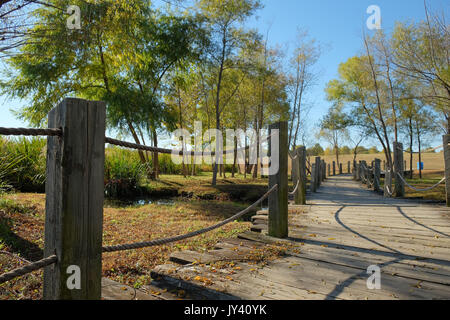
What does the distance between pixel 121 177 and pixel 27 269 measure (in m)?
8.72

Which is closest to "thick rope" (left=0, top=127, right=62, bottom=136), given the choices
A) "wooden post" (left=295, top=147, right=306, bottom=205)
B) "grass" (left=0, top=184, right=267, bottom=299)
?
"grass" (left=0, top=184, right=267, bottom=299)

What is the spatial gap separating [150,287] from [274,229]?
1.62m

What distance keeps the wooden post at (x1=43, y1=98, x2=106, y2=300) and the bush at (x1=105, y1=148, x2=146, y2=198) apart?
8189 mm

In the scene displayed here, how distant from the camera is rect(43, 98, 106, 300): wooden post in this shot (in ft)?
4.08

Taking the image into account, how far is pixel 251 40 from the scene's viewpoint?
43.4ft

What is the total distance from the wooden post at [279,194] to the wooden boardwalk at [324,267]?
0.15 metres

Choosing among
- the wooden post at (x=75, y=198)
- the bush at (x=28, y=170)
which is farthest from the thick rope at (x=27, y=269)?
the bush at (x=28, y=170)

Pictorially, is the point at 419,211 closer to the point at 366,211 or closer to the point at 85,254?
the point at 366,211

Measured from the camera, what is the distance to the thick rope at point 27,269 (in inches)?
44.8

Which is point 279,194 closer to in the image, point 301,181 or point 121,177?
point 301,181

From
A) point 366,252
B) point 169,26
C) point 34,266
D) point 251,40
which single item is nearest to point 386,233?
point 366,252

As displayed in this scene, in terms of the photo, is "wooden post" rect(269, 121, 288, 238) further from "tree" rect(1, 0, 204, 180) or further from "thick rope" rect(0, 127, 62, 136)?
"tree" rect(1, 0, 204, 180)

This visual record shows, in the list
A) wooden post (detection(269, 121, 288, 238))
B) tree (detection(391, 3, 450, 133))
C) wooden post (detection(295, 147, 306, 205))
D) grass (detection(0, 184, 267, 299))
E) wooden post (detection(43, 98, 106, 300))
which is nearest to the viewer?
wooden post (detection(43, 98, 106, 300))

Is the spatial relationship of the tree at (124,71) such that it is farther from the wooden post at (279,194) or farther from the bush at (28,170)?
the wooden post at (279,194)
